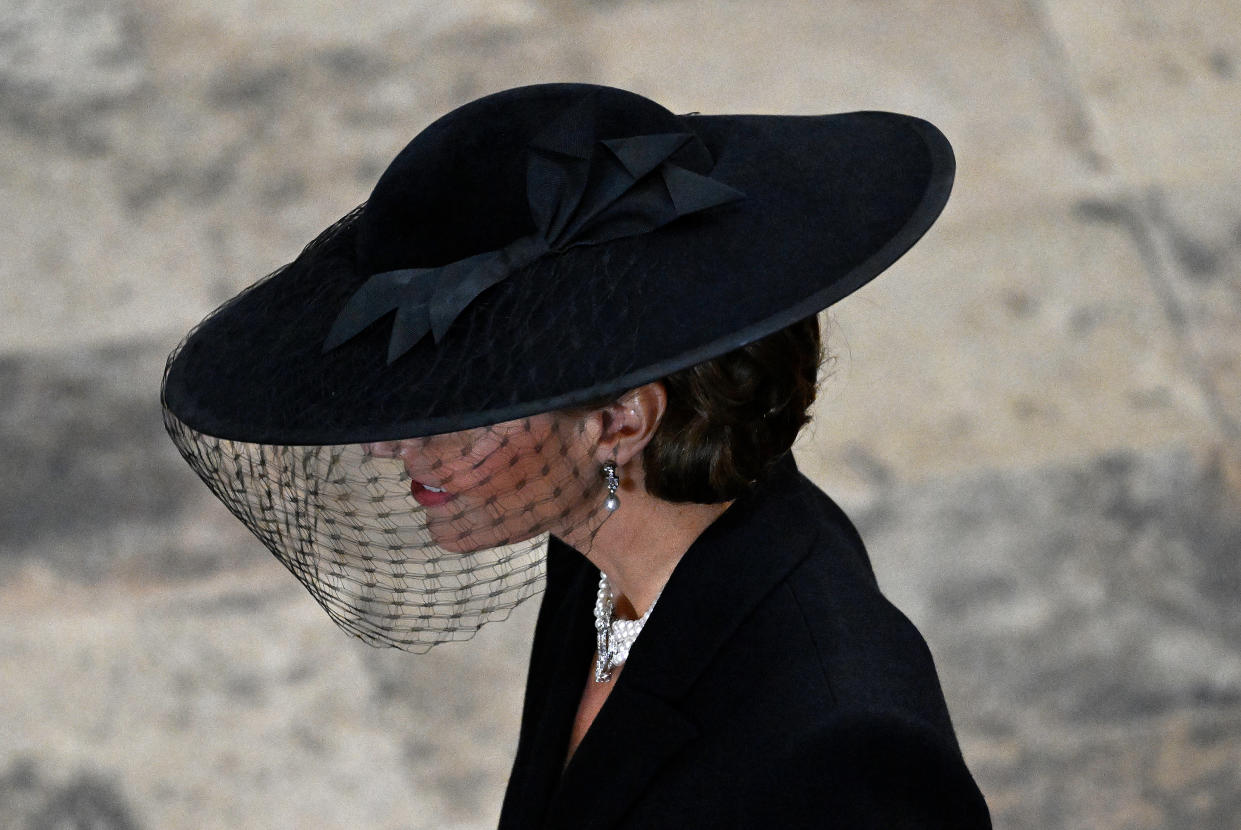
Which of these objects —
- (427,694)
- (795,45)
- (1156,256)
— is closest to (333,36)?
(795,45)

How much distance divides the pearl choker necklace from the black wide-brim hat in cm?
53

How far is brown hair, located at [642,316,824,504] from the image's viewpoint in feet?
4.15

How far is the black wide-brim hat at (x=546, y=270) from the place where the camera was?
1.10 meters

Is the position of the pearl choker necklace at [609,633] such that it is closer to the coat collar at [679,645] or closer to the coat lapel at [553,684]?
the coat lapel at [553,684]

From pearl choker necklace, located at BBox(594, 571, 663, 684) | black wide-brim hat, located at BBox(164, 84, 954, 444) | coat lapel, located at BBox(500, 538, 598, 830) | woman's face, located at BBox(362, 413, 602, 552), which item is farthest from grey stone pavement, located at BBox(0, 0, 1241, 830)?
black wide-brim hat, located at BBox(164, 84, 954, 444)

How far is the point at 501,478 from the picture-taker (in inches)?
50.1

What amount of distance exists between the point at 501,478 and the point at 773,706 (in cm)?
34

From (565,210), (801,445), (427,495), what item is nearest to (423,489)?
(427,495)

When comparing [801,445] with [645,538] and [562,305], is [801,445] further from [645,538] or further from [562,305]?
[562,305]

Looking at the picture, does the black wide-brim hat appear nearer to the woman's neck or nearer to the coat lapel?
the woman's neck

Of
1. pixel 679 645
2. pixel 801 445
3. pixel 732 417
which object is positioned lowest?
pixel 801 445

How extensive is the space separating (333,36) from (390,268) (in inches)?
134

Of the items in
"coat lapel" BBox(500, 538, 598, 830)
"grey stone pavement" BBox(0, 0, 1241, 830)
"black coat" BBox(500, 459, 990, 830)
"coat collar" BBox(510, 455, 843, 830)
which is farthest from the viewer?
"grey stone pavement" BBox(0, 0, 1241, 830)

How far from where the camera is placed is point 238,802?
2.84 metres
